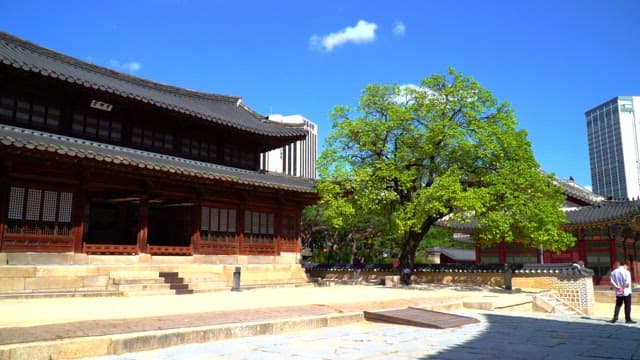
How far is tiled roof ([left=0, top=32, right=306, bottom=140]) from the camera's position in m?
17.8

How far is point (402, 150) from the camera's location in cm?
2319

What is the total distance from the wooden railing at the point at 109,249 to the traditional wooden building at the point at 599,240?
20.6m

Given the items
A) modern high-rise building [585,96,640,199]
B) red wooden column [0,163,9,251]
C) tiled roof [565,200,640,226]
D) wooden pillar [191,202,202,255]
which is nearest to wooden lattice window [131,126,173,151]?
wooden pillar [191,202,202,255]

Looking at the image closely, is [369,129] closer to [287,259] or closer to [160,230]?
[287,259]

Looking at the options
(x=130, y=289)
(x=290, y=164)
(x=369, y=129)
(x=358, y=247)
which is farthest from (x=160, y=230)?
(x=290, y=164)

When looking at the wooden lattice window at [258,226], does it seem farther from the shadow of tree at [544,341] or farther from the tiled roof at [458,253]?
the tiled roof at [458,253]

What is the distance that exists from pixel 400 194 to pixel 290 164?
53680mm

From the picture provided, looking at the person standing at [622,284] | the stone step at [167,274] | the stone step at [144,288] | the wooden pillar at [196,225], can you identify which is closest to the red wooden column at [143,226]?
the stone step at [167,274]

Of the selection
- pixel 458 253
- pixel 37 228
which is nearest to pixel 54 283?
pixel 37 228

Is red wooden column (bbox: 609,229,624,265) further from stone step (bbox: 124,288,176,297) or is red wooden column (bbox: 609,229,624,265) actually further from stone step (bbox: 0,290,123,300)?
stone step (bbox: 0,290,123,300)

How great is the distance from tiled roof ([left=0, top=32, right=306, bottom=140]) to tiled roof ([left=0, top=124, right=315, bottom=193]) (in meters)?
2.03

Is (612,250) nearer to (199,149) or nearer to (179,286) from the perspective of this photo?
(199,149)

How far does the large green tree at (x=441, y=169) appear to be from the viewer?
68.9 ft

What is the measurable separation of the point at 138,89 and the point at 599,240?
27.1 m
